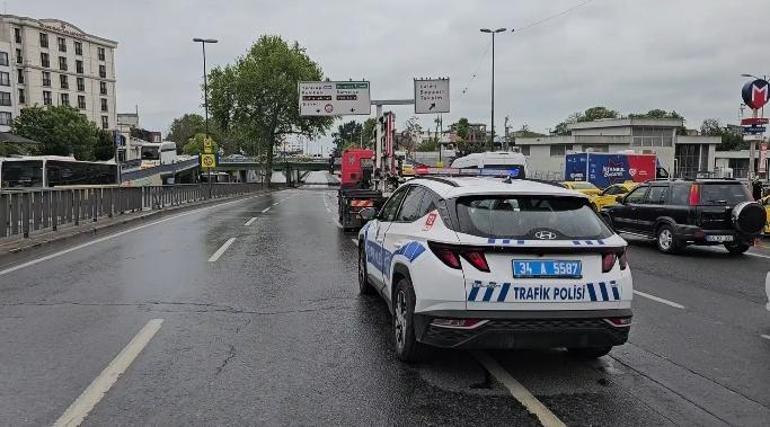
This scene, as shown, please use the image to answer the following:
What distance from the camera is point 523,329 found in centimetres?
455

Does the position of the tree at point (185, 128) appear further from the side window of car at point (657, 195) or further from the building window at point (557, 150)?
the side window of car at point (657, 195)

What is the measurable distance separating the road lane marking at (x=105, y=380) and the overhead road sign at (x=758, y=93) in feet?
58.4

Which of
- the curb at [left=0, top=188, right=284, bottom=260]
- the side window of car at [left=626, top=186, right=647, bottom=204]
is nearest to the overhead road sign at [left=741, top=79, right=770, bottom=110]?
the side window of car at [left=626, top=186, right=647, bottom=204]

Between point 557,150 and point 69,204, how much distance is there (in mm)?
62563

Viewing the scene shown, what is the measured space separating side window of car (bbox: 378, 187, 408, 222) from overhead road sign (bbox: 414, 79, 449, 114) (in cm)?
2060

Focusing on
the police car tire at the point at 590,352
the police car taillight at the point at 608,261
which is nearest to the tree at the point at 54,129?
the police car tire at the point at 590,352

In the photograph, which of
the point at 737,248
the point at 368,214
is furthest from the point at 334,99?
the point at 368,214

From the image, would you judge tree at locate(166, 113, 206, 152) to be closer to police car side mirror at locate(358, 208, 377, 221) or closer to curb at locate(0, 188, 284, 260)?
curb at locate(0, 188, 284, 260)

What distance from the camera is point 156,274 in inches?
371

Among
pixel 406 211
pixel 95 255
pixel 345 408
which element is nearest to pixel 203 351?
pixel 345 408

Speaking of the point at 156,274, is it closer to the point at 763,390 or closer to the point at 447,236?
the point at 447,236

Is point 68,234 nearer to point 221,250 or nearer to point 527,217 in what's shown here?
point 221,250

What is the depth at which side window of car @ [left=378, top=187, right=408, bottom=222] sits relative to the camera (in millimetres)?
6543

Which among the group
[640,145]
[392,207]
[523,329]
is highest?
[640,145]
